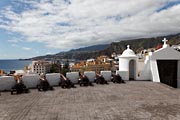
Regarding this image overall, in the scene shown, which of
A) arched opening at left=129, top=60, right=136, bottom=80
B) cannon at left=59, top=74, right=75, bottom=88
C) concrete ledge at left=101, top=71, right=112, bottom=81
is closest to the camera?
cannon at left=59, top=74, right=75, bottom=88

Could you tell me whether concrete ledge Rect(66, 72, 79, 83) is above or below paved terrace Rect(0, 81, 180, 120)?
above

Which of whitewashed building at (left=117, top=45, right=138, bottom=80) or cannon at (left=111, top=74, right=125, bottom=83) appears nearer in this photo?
cannon at (left=111, top=74, right=125, bottom=83)

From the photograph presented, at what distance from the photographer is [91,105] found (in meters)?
8.37

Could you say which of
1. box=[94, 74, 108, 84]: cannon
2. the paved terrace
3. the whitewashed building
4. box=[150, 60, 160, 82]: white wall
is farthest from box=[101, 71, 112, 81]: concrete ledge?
the paved terrace

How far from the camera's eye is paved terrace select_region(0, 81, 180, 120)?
6.97m

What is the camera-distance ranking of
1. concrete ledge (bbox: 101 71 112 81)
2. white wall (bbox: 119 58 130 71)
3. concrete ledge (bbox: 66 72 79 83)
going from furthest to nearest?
1. white wall (bbox: 119 58 130 71)
2. concrete ledge (bbox: 101 71 112 81)
3. concrete ledge (bbox: 66 72 79 83)

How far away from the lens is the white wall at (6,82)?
11672 millimetres

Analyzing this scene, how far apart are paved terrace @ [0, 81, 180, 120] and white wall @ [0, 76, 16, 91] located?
2.56 ft

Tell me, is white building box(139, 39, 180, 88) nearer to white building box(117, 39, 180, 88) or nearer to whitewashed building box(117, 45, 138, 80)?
white building box(117, 39, 180, 88)

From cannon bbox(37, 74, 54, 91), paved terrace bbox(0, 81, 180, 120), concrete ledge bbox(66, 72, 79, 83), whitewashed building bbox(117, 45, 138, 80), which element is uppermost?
whitewashed building bbox(117, 45, 138, 80)

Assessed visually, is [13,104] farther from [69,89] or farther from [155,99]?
[155,99]

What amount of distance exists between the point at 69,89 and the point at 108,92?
2.33 meters

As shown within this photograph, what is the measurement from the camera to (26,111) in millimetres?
7570

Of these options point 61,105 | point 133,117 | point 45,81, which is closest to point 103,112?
point 133,117
